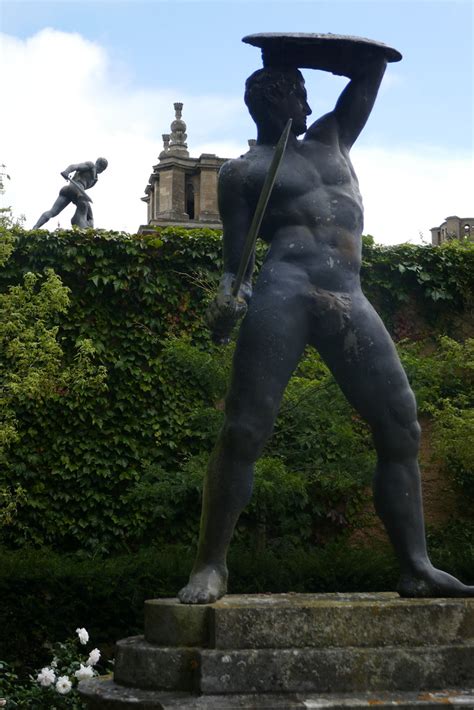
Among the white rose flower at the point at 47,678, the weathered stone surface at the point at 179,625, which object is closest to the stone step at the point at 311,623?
the weathered stone surface at the point at 179,625

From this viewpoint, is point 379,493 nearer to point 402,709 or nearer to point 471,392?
point 402,709

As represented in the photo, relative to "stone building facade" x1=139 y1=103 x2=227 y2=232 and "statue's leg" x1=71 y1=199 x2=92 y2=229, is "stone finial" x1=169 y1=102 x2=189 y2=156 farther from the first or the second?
Result: "statue's leg" x1=71 y1=199 x2=92 y2=229

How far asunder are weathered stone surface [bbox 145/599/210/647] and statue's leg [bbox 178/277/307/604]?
294mm

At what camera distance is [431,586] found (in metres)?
4.52

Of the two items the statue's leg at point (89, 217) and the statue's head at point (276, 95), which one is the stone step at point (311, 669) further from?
the statue's leg at point (89, 217)

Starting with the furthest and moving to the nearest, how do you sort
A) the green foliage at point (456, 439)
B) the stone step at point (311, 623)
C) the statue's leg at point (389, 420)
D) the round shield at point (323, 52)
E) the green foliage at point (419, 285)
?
the green foliage at point (419, 285), the green foliage at point (456, 439), the round shield at point (323, 52), the statue's leg at point (389, 420), the stone step at point (311, 623)

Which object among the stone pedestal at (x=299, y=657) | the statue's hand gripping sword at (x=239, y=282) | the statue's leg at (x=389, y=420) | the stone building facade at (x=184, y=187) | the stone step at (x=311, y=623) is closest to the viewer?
the stone pedestal at (x=299, y=657)

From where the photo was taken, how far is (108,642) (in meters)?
9.14

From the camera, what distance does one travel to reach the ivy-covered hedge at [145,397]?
35.7 ft

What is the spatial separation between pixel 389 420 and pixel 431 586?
0.72 metres

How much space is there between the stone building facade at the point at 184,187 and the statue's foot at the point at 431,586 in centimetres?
3158

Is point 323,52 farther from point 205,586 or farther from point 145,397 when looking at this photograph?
point 145,397

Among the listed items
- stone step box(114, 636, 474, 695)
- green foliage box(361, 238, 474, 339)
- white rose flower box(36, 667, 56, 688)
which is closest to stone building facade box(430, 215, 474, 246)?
green foliage box(361, 238, 474, 339)

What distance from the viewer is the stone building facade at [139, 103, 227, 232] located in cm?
3654
